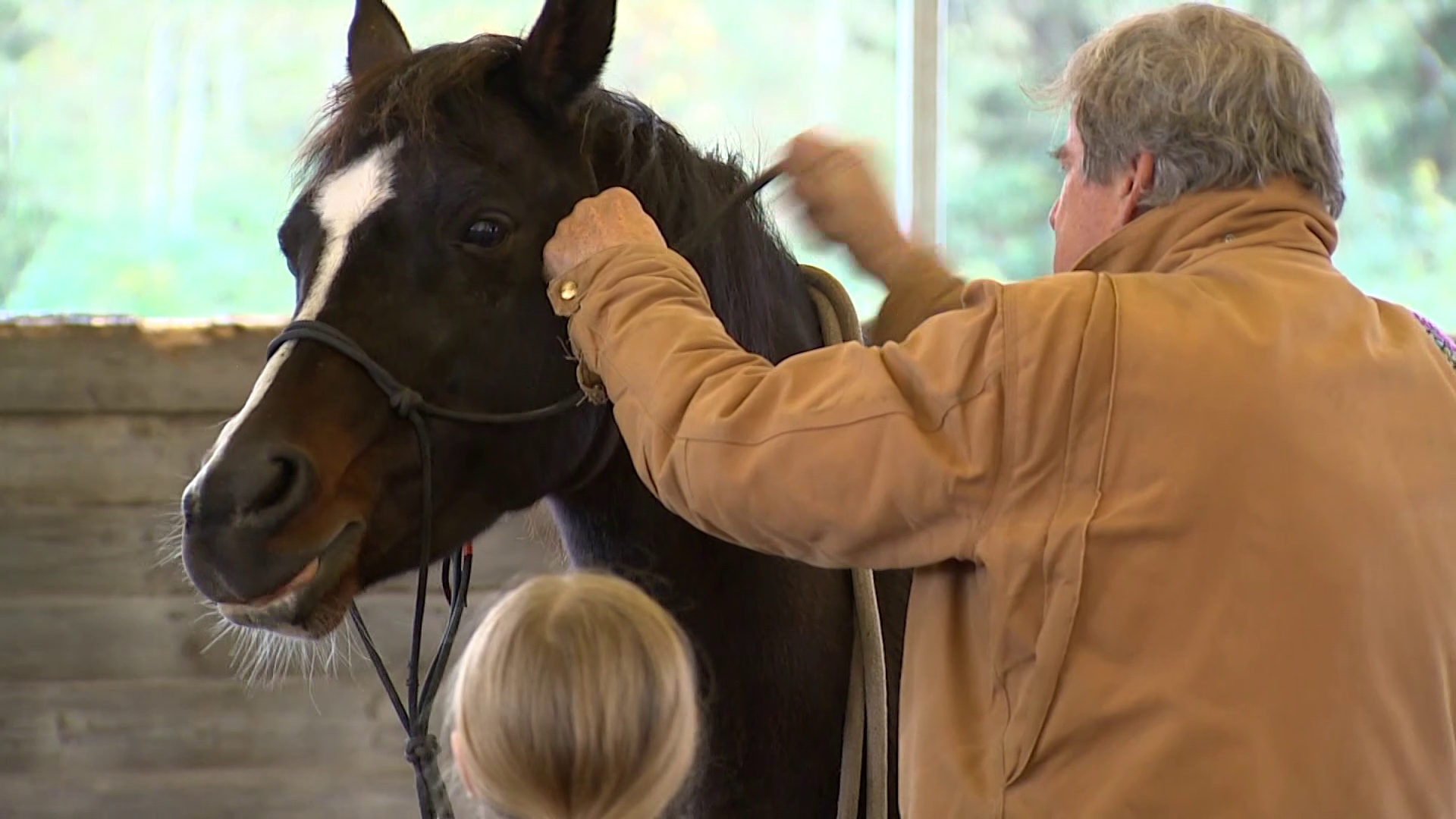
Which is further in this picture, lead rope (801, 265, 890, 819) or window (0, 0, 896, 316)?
window (0, 0, 896, 316)

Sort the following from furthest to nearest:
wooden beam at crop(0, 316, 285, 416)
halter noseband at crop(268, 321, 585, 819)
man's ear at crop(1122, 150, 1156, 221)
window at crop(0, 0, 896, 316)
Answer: window at crop(0, 0, 896, 316) → wooden beam at crop(0, 316, 285, 416) → halter noseband at crop(268, 321, 585, 819) → man's ear at crop(1122, 150, 1156, 221)

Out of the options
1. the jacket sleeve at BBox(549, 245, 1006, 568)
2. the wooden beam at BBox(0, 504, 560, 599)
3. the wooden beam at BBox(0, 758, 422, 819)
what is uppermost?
the jacket sleeve at BBox(549, 245, 1006, 568)

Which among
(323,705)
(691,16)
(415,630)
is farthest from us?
(691,16)

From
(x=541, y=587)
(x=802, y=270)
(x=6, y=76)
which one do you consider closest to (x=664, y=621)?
(x=541, y=587)

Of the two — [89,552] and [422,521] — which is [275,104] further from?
[422,521]

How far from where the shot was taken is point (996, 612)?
833 mm

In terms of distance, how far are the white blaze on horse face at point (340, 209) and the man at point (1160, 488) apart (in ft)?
1.00

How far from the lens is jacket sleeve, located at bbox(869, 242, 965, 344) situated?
1215mm

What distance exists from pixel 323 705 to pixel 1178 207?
6.12 ft

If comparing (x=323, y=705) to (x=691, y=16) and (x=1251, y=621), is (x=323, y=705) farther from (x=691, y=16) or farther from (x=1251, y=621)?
(x=1251, y=621)

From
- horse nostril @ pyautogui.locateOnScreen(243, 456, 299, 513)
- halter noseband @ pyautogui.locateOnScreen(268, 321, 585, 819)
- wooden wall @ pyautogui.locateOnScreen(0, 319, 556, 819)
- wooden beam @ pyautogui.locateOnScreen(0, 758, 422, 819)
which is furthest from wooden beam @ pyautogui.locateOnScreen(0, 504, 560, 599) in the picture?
horse nostril @ pyautogui.locateOnScreen(243, 456, 299, 513)

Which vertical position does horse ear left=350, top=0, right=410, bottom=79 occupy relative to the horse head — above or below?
above

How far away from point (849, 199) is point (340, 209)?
46 centimetres

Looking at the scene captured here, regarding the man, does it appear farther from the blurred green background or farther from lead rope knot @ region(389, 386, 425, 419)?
the blurred green background
